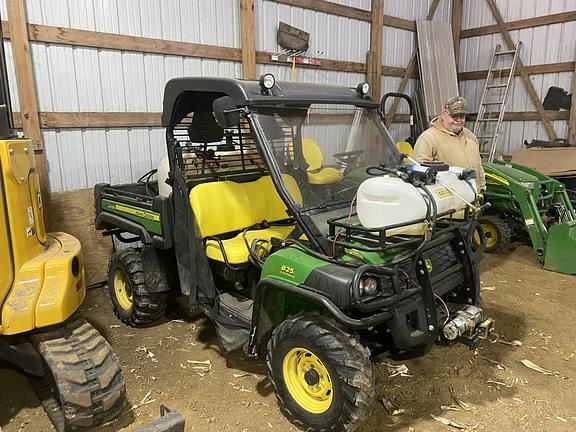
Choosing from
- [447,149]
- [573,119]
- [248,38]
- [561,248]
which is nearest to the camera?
[447,149]

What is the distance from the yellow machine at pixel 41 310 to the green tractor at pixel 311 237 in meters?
0.88

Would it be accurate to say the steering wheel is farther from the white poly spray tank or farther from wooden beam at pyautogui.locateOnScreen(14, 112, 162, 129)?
wooden beam at pyautogui.locateOnScreen(14, 112, 162, 129)

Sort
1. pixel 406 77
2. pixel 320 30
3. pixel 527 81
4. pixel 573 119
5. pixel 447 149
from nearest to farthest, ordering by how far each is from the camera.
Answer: pixel 447 149 < pixel 320 30 < pixel 573 119 < pixel 527 81 < pixel 406 77

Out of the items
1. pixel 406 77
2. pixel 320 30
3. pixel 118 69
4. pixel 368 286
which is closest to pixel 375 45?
pixel 406 77

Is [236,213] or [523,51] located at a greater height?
[523,51]

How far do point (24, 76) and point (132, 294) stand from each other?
2390 millimetres

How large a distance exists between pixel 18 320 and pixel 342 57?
6.50 meters

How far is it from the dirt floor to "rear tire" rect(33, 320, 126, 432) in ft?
1.28

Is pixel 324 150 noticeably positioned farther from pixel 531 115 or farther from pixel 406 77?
pixel 531 115

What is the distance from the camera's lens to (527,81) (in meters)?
8.40

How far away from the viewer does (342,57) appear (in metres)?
7.57

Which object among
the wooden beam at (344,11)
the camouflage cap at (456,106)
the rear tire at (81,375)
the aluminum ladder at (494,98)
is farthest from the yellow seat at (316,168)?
the aluminum ladder at (494,98)

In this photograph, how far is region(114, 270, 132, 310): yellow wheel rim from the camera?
423 centimetres

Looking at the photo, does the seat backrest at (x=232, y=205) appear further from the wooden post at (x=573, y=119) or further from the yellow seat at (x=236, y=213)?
the wooden post at (x=573, y=119)
